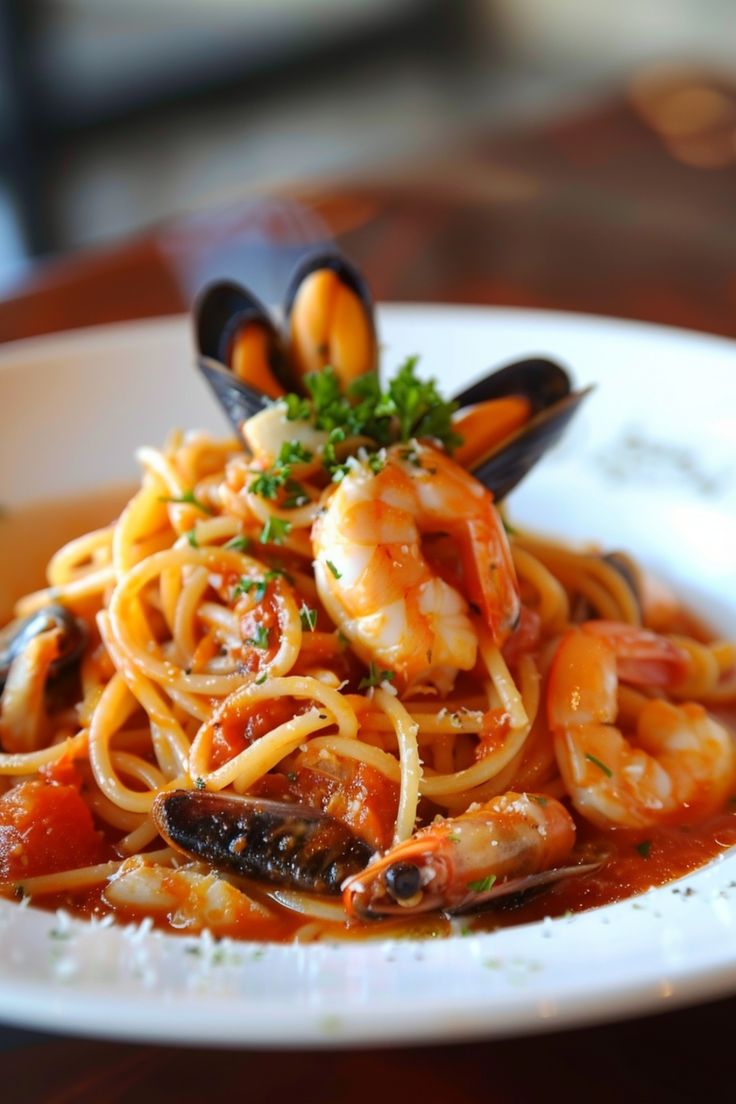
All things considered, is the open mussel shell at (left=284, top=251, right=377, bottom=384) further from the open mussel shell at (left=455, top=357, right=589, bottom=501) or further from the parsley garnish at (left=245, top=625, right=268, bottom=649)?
the parsley garnish at (left=245, top=625, right=268, bottom=649)

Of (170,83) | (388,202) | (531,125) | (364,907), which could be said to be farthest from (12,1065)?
(170,83)

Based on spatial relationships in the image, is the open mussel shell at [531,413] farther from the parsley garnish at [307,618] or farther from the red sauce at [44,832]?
the red sauce at [44,832]

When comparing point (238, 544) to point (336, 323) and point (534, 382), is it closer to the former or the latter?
point (336, 323)

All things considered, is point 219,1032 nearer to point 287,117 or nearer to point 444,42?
point 287,117

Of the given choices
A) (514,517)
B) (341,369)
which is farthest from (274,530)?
(514,517)

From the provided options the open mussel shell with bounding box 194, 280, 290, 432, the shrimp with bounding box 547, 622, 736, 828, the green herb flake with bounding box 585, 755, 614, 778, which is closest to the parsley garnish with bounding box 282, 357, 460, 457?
the open mussel shell with bounding box 194, 280, 290, 432
